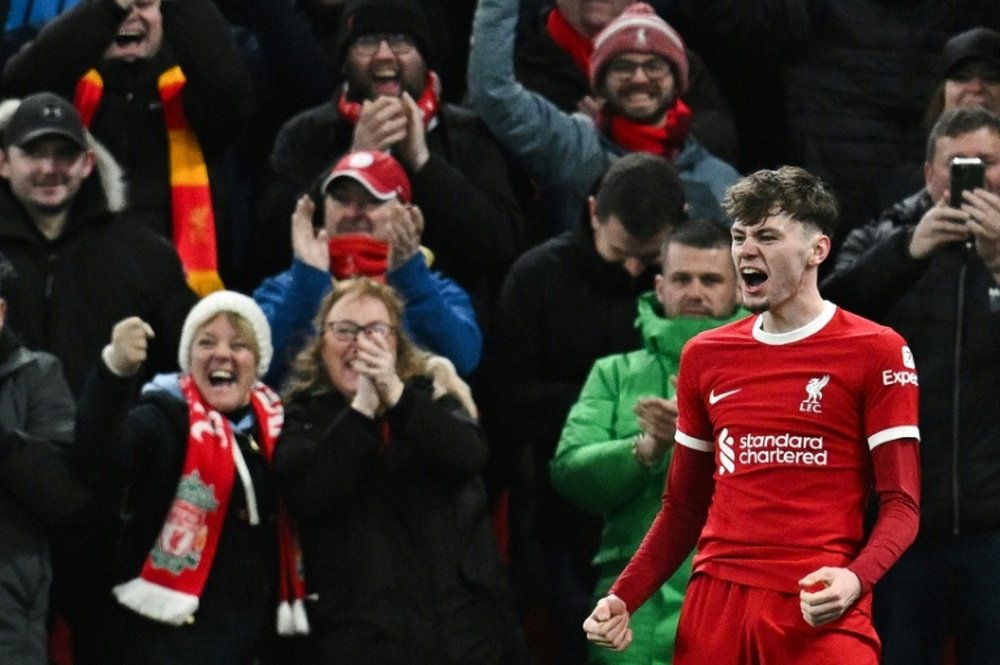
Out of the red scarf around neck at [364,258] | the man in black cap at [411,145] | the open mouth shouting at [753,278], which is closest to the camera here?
the open mouth shouting at [753,278]

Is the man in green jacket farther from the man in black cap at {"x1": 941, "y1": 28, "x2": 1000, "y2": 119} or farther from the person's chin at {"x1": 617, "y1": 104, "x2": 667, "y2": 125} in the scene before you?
the man in black cap at {"x1": 941, "y1": 28, "x2": 1000, "y2": 119}

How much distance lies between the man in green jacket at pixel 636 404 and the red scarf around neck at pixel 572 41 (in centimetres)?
189

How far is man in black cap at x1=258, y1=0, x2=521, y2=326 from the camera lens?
819cm

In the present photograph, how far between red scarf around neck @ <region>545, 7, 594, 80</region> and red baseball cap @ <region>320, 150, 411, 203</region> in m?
1.49

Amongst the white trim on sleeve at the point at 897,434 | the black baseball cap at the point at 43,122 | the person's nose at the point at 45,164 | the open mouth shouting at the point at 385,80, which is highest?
the open mouth shouting at the point at 385,80

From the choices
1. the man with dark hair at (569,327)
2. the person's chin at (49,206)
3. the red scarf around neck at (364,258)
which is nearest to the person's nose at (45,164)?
the person's chin at (49,206)

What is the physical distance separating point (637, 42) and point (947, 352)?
1949mm

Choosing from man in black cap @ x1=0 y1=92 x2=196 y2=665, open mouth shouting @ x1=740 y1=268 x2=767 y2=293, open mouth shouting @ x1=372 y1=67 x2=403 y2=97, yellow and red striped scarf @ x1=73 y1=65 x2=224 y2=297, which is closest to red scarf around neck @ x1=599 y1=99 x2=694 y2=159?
open mouth shouting @ x1=372 y1=67 x2=403 y2=97

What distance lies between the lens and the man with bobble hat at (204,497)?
275 inches

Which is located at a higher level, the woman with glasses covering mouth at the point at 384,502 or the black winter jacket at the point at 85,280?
the black winter jacket at the point at 85,280

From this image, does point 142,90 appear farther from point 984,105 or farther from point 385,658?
point 984,105

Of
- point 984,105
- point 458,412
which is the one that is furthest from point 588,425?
point 984,105

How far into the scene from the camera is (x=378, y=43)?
846 cm

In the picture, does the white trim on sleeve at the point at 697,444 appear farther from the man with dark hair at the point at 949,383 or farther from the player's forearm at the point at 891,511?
the man with dark hair at the point at 949,383
